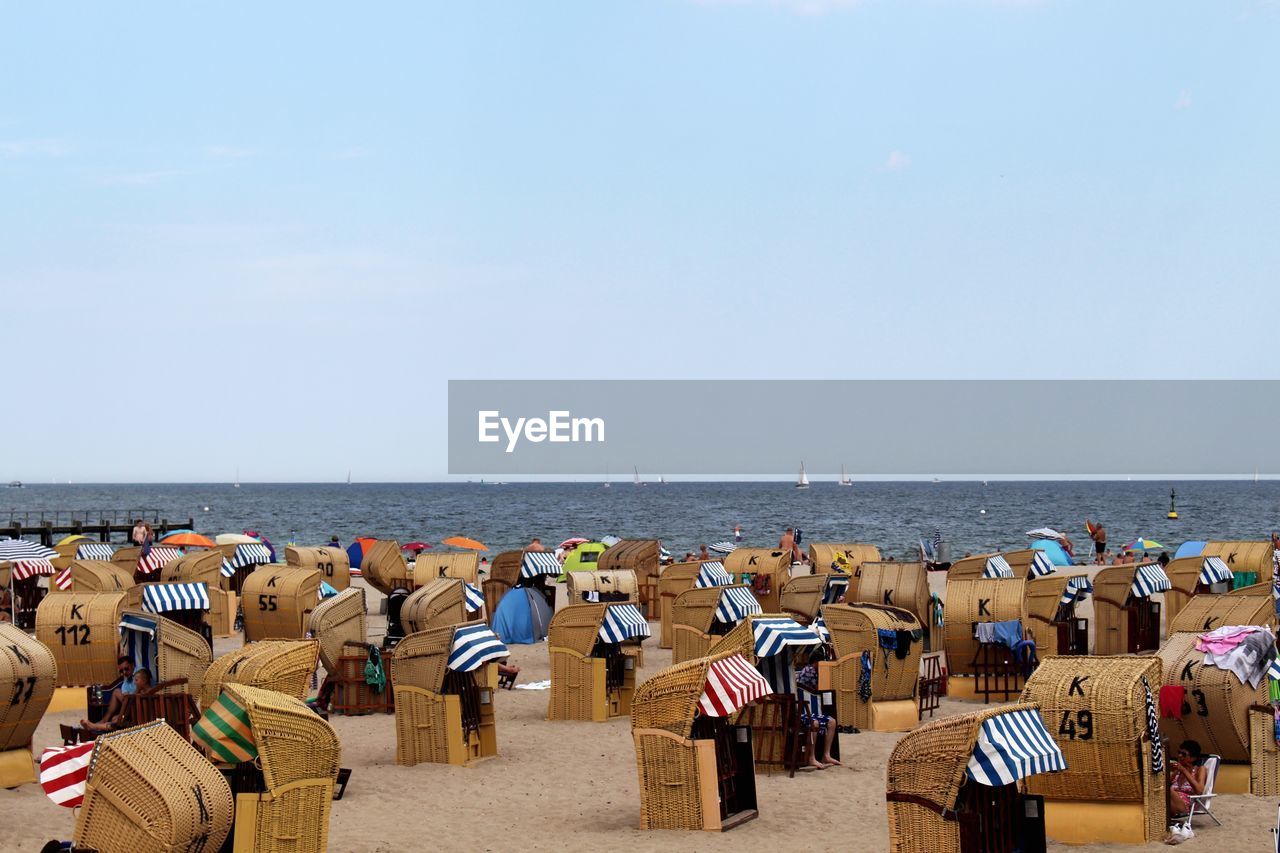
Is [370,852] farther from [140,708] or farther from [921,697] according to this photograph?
[921,697]

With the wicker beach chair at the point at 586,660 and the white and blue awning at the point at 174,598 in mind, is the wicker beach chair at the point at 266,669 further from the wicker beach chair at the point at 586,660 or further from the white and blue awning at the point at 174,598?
the white and blue awning at the point at 174,598

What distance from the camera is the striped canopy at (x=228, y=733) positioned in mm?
10312

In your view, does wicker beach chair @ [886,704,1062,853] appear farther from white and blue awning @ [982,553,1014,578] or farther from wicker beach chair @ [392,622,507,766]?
white and blue awning @ [982,553,1014,578]

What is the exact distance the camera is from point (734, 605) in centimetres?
2206

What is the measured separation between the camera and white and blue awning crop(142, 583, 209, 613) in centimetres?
2298

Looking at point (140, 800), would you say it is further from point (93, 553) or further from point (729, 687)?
point (93, 553)

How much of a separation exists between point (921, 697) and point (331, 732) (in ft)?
35.1

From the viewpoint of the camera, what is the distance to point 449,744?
16031 millimetres

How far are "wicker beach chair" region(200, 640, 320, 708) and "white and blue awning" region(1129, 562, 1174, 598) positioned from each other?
49.5 ft

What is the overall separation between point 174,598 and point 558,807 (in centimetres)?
1141

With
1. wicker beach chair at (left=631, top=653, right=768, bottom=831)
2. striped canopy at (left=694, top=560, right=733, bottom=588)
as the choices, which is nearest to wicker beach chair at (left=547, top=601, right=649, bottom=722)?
wicker beach chair at (left=631, top=653, right=768, bottom=831)

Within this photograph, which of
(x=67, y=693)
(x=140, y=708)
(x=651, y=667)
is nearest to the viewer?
(x=140, y=708)

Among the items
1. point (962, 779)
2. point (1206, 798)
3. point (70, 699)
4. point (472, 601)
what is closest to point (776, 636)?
point (1206, 798)

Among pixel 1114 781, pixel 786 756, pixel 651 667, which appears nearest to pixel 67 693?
pixel 651 667
